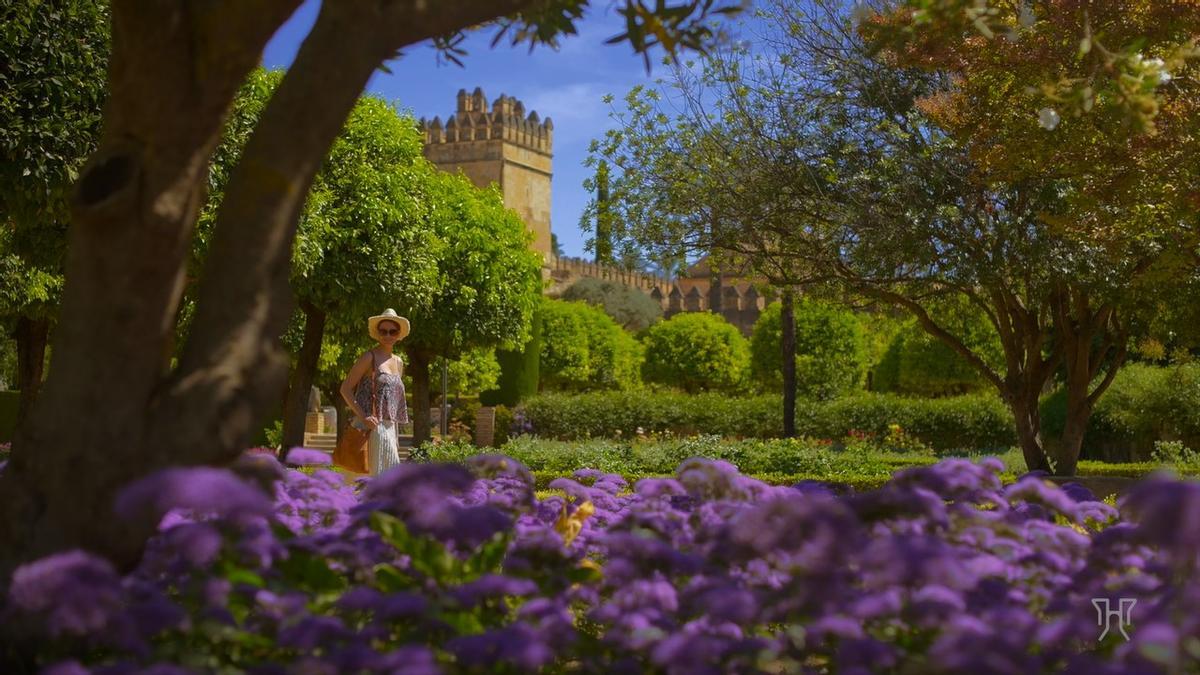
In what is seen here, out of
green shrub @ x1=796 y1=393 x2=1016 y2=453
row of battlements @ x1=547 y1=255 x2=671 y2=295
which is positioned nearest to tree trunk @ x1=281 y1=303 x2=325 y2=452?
green shrub @ x1=796 y1=393 x2=1016 y2=453

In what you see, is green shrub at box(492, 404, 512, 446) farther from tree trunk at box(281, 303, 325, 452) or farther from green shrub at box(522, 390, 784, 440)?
tree trunk at box(281, 303, 325, 452)

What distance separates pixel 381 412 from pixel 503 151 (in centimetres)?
6410

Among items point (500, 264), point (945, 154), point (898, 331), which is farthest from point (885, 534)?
point (898, 331)

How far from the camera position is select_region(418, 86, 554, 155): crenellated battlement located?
7181 centimetres

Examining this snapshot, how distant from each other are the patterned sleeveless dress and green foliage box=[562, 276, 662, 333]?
55.7m

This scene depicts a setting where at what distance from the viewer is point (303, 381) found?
1745cm

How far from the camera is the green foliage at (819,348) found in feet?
143

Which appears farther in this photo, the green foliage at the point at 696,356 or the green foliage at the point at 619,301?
the green foliage at the point at 619,301

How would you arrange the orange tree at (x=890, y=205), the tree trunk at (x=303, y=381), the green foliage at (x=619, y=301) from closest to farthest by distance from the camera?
the orange tree at (x=890, y=205) → the tree trunk at (x=303, y=381) → the green foliage at (x=619, y=301)

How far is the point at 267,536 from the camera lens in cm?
318

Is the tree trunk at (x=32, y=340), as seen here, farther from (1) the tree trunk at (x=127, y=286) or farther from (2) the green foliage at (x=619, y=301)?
(2) the green foliage at (x=619, y=301)

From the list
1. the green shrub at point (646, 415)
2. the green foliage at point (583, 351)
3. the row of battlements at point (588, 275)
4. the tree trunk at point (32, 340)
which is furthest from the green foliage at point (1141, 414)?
the row of battlements at point (588, 275)

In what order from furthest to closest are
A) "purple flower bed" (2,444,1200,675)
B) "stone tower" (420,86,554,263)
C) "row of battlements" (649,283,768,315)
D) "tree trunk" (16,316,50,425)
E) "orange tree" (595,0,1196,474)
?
1. "row of battlements" (649,283,768,315)
2. "stone tower" (420,86,554,263)
3. "tree trunk" (16,316,50,425)
4. "orange tree" (595,0,1196,474)
5. "purple flower bed" (2,444,1200,675)
